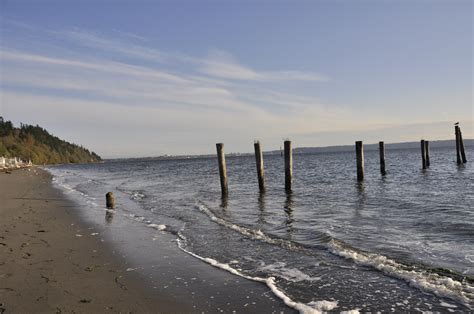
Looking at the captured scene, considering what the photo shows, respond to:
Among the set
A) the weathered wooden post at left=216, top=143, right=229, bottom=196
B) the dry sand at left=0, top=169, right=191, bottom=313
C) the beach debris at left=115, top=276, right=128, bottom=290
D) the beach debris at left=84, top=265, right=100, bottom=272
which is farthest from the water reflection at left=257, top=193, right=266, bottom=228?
the beach debris at left=115, top=276, right=128, bottom=290

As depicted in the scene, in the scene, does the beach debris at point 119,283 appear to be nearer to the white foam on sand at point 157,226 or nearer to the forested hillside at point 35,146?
the white foam on sand at point 157,226

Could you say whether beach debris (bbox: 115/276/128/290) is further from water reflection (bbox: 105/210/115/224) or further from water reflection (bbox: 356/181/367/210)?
water reflection (bbox: 356/181/367/210)

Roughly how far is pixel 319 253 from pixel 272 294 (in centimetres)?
305

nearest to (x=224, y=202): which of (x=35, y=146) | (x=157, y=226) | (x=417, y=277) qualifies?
(x=157, y=226)

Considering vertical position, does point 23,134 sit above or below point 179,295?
above

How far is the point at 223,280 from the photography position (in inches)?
271

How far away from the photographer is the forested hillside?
96.2 m

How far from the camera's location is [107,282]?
662 centimetres

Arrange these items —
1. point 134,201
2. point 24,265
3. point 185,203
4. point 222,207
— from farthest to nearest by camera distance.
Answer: point 134,201, point 185,203, point 222,207, point 24,265

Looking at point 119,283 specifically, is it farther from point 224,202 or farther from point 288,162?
point 288,162

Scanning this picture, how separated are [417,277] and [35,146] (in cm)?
12832

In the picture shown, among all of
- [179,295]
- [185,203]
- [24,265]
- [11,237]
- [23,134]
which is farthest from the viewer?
[23,134]

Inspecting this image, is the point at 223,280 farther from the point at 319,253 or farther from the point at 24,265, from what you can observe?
the point at 24,265

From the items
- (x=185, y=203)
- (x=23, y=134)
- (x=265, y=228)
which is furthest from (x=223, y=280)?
(x=23, y=134)
